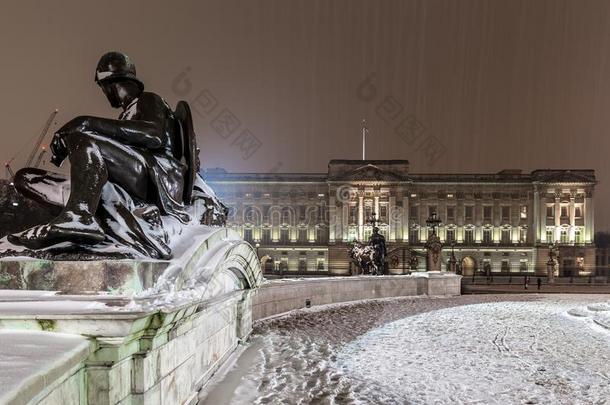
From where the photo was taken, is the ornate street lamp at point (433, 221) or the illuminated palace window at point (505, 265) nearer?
the ornate street lamp at point (433, 221)

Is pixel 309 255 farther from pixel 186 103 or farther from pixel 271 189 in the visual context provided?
pixel 186 103

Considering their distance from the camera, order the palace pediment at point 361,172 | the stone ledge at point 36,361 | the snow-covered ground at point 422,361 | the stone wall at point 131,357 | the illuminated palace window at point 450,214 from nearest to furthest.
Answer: the stone ledge at point 36,361 → the stone wall at point 131,357 → the snow-covered ground at point 422,361 → the palace pediment at point 361,172 → the illuminated palace window at point 450,214

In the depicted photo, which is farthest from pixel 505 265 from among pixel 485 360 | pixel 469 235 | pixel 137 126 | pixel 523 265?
pixel 137 126

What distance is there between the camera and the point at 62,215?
4.07 metres

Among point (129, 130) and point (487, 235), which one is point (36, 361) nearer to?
point (129, 130)

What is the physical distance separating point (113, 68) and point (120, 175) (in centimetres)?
129

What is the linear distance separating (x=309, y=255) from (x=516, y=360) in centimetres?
7128

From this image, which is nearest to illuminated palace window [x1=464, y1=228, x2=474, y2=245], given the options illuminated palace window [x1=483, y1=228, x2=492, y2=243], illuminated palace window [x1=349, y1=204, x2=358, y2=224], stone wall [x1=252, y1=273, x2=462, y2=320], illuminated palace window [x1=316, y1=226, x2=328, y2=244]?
illuminated palace window [x1=483, y1=228, x2=492, y2=243]

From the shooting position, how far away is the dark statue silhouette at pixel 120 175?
4.13 metres

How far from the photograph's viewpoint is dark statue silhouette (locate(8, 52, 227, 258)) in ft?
13.6

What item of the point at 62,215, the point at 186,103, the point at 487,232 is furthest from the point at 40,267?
the point at 487,232

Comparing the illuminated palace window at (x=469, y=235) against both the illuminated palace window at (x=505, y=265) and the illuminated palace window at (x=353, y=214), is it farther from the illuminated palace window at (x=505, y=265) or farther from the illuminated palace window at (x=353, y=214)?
the illuminated palace window at (x=353, y=214)

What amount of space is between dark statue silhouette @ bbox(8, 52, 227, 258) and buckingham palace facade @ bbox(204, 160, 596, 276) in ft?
240

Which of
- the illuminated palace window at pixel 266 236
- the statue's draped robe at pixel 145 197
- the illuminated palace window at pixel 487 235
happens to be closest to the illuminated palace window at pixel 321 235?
the illuminated palace window at pixel 266 236
